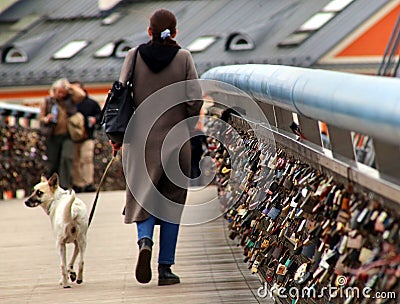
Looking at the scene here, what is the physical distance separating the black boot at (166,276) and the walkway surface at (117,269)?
0.20ft

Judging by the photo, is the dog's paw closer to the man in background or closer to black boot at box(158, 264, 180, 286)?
black boot at box(158, 264, 180, 286)

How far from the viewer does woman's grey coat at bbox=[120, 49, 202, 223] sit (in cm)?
846

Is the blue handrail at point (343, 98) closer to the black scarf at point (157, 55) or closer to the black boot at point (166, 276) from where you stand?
the black scarf at point (157, 55)

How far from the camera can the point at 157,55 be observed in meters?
8.46

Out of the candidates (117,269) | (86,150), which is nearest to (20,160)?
(86,150)

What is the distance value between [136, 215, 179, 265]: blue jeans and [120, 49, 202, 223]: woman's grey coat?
6cm

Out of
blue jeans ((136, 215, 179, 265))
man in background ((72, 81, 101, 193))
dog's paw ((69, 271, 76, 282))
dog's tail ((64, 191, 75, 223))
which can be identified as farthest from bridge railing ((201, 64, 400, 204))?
man in background ((72, 81, 101, 193))

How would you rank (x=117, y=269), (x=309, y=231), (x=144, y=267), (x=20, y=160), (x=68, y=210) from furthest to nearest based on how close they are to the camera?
1. (x=20, y=160)
2. (x=117, y=269)
3. (x=68, y=210)
4. (x=144, y=267)
5. (x=309, y=231)

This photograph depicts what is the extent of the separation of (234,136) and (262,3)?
40.9m

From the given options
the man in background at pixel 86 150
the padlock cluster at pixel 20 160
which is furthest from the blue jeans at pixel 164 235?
the padlock cluster at pixel 20 160

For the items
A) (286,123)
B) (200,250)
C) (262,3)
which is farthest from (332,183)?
(262,3)

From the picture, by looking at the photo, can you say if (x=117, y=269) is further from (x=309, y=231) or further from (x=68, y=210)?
(x=309, y=231)

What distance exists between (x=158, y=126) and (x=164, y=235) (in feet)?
2.46

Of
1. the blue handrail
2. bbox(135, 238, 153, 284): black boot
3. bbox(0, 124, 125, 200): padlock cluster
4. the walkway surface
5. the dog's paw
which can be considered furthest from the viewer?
bbox(0, 124, 125, 200): padlock cluster
